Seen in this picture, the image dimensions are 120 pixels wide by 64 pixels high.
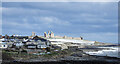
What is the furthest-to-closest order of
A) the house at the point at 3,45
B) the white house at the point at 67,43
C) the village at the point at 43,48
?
the white house at the point at 67,43 < the house at the point at 3,45 < the village at the point at 43,48

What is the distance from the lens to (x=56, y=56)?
29.9m

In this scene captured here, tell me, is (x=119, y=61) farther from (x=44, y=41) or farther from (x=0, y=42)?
(x=0, y=42)

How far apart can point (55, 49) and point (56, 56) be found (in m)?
2.98

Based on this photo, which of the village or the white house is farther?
the white house

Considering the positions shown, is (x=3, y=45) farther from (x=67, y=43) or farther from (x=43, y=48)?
(x=67, y=43)

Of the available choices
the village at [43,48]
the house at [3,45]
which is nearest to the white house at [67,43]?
the village at [43,48]

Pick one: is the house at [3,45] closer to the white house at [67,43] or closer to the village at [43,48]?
the village at [43,48]

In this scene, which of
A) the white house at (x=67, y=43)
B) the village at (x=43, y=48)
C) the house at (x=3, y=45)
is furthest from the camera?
the white house at (x=67, y=43)

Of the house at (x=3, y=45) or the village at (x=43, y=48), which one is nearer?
the village at (x=43, y=48)

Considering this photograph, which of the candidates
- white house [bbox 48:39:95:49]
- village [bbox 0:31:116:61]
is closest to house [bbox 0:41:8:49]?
village [bbox 0:31:116:61]

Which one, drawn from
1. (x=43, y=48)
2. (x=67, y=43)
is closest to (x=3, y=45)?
(x=43, y=48)

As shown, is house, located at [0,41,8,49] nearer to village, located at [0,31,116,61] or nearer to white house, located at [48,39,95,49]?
village, located at [0,31,116,61]

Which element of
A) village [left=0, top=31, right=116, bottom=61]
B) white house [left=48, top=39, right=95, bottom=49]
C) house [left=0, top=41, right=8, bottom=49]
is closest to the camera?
village [left=0, top=31, right=116, bottom=61]

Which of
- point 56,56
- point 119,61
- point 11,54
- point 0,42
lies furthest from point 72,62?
point 0,42
